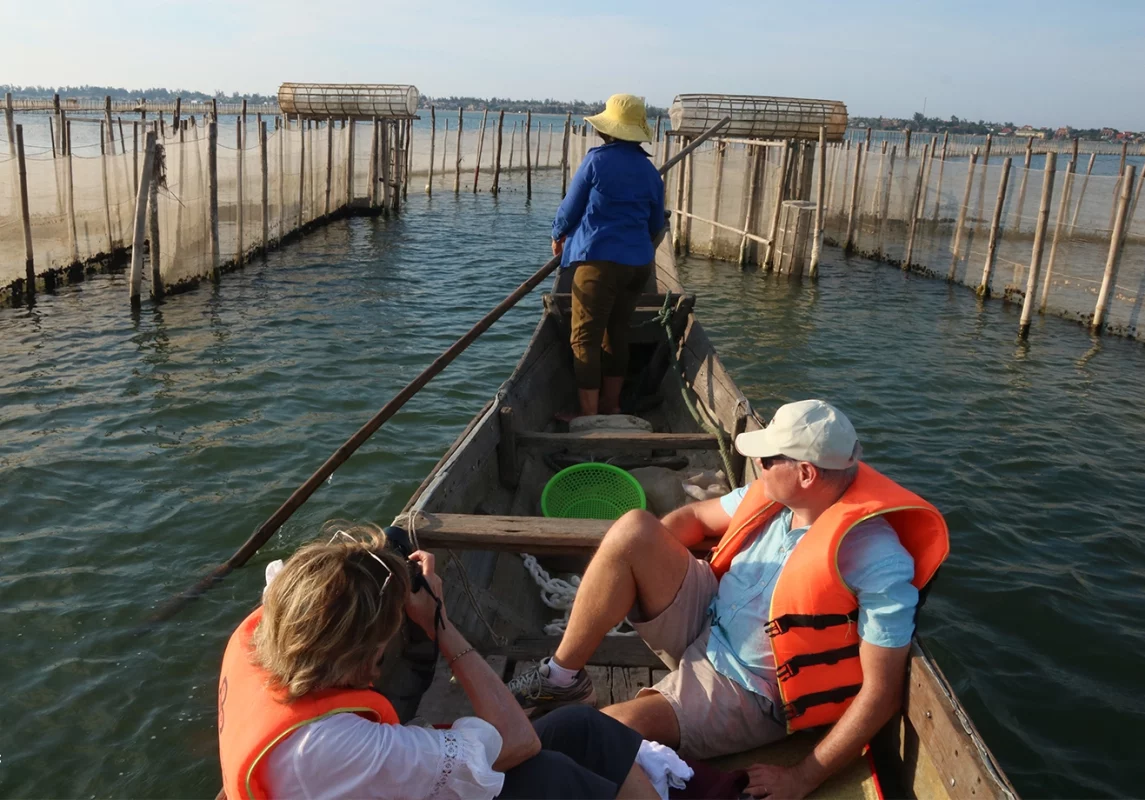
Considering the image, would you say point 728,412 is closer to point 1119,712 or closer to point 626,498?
point 626,498

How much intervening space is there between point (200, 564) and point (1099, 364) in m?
10.8

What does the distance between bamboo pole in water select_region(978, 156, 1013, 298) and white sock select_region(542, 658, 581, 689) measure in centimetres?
1191

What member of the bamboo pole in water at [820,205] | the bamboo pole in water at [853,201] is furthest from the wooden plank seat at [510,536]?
the bamboo pole in water at [853,201]

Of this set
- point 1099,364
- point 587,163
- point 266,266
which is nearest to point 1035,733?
point 587,163

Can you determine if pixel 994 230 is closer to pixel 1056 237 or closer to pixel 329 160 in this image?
pixel 1056 237

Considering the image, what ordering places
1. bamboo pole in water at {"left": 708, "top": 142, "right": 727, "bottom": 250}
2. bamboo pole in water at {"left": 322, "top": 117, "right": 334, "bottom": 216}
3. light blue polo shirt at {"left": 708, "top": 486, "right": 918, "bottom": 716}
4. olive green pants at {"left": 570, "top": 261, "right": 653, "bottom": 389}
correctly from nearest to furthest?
light blue polo shirt at {"left": 708, "top": 486, "right": 918, "bottom": 716}
olive green pants at {"left": 570, "top": 261, "right": 653, "bottom": 389}
bamboo pole in water at {"left": 708, "top": 142, "right": 727, "bottom": 250}
bamboo pole in water at {"left": 322, "top": 117, "right": 334, "bottom": 216}

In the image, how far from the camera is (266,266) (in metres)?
15.0

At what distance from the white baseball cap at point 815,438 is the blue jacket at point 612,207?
3.57 meters

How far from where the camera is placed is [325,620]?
1.84 meters

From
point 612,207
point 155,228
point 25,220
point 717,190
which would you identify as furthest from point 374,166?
point 612,207

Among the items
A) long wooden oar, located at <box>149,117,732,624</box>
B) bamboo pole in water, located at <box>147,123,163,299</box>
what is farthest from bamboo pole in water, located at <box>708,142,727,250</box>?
long wooden oar, located at <box>149,117,732,624</box>

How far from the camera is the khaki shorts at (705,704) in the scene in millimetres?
2875

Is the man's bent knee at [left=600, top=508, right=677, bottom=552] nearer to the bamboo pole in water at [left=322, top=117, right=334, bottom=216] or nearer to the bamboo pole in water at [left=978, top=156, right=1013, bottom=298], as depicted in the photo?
the bamboo pole in water at [left=978, top=156, right=1013, bottom=298]

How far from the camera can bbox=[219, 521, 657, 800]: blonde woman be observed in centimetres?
177
